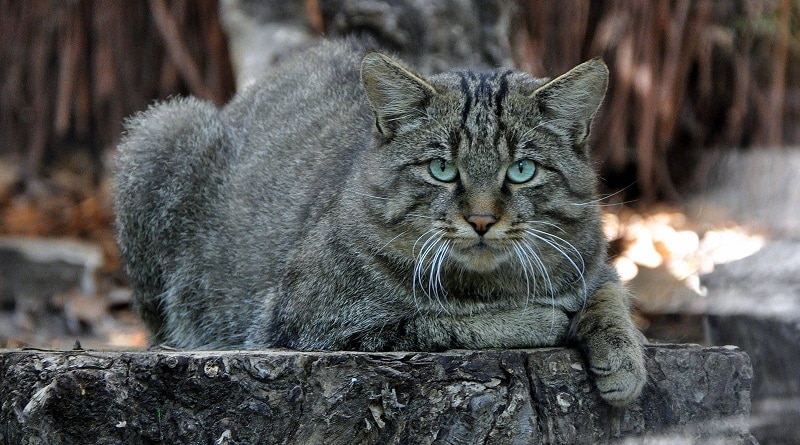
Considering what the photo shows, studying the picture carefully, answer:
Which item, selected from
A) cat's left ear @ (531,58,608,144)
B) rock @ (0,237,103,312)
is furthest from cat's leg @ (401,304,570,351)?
rock @ (0,237,103,312)

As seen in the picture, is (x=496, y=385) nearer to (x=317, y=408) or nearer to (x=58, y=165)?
(x=317, y=408)

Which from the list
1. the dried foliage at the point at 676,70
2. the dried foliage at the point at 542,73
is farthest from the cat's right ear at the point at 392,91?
the dried foliage at the point at 676,70

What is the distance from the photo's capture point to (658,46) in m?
7.72

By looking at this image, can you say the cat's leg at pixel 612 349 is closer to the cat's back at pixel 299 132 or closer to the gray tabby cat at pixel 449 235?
the gray tabby cat at pixel 449 235

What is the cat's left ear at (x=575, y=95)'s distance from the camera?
11.3 feet

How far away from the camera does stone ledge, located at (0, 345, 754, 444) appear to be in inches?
113

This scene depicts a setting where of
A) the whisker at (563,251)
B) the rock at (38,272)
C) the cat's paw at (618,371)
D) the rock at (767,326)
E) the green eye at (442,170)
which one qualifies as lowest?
the rock at (38,272)

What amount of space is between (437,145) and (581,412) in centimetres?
97

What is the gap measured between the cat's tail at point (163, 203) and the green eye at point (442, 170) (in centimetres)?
165

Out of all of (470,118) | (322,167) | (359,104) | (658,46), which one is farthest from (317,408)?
(658,46)

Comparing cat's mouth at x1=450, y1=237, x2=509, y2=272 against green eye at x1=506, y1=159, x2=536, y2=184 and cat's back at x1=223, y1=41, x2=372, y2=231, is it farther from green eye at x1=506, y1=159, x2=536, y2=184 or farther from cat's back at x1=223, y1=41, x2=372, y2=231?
cat's back at x1=223, y1=41, x2=372, y2=231

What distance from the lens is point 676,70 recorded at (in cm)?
774

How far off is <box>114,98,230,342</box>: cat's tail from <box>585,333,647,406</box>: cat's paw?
2.16 meters

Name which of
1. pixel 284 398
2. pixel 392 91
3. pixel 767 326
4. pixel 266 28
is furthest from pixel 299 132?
pixel 767 326
